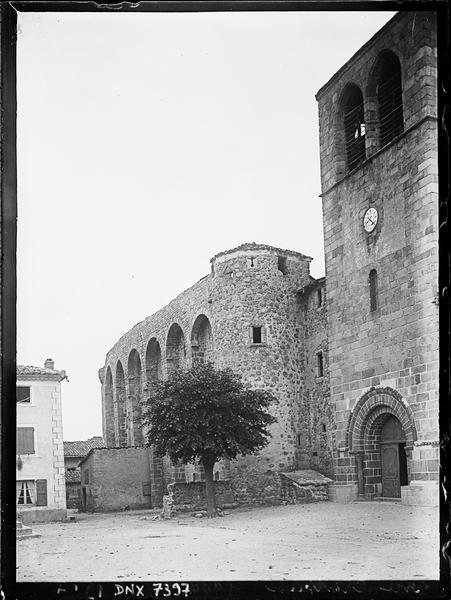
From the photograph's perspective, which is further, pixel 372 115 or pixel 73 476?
pixel 372 115

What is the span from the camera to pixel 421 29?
A: 23.7 ft

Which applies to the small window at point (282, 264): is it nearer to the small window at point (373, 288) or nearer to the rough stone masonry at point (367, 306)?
the rough stone masonry at point (367, 306)

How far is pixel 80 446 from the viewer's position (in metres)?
9.71

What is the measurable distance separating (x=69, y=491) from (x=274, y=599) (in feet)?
12.5

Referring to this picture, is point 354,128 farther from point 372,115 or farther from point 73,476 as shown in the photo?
point 73,476

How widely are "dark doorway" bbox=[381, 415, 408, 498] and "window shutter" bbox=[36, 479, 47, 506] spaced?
560 centimetres

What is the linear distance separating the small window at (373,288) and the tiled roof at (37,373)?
4.64m

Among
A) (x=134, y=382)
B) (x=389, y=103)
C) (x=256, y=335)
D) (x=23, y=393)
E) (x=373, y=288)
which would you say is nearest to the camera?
(x=23, y=393)

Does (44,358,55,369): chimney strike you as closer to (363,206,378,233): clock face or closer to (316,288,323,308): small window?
(363,206,378,233): clock face

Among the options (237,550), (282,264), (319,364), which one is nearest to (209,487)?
(237,550)

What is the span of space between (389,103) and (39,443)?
7.19 m

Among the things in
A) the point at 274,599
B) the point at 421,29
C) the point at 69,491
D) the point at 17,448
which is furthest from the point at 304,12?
the point at 69,491

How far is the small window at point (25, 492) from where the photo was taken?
7.43 meters

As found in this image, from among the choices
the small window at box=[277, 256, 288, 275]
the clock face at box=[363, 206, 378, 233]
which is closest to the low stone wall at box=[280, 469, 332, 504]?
the small window at box=[277, 256, 288, 275]
